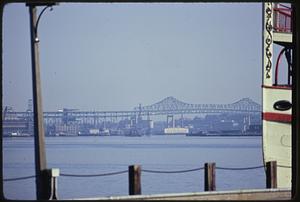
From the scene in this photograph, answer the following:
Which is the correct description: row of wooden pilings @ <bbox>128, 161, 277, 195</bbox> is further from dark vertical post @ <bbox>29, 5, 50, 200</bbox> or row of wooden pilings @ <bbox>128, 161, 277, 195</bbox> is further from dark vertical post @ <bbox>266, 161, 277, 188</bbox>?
dark vertical post @ <bbox>29, 5, 50, 200</bbox>

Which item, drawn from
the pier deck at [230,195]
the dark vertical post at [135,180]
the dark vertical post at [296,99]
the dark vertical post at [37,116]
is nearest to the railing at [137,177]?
the dark vertical post at [135,180]

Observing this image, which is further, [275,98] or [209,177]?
[275,98]

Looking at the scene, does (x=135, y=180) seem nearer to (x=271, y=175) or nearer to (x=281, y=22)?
(x=271, y=175)

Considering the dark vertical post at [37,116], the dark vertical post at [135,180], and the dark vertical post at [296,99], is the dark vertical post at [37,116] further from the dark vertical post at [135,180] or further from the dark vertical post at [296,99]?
the dark vertical post at [296,99]

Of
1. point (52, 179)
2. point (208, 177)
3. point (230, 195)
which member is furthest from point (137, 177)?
point (52, 179)

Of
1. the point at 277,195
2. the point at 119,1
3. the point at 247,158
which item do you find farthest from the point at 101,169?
the point at 119,1

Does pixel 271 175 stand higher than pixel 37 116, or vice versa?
pixel 37 116

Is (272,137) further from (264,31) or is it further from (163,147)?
(163,147)

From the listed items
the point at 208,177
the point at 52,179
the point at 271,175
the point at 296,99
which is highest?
the point at 296,99
